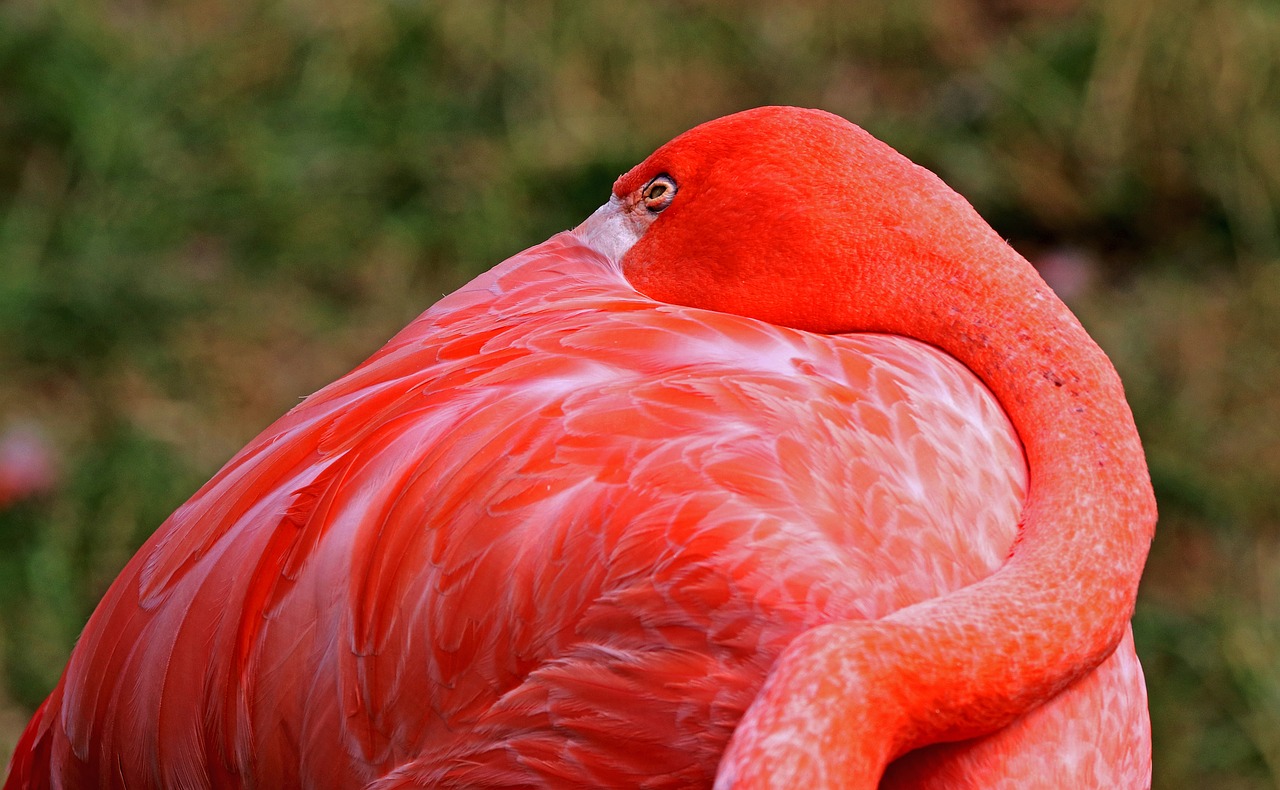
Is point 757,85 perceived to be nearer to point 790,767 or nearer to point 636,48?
point 636,48

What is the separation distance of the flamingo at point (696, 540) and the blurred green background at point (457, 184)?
1.48 metres

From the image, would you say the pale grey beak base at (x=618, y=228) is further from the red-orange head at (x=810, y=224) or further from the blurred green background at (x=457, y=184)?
the blurred green background at (x=457, y=184)

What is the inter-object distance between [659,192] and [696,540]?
65 centimetres

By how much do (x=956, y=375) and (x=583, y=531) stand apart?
53cm

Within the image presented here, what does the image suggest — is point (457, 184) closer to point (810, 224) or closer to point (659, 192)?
point (659, 192)

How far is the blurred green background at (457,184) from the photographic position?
3.23 metres

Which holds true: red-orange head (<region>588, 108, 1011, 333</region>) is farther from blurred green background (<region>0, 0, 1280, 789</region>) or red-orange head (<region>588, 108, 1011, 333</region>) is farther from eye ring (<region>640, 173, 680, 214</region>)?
blurred green background (<region>0, 0, 1280, 789</region>)

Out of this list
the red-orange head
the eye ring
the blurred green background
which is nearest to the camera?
the red-orange head

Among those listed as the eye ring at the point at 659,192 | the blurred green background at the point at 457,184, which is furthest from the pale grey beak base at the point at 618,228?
the blurred green background at the point at 457,184

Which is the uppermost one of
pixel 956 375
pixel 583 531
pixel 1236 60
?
pixel 583 531

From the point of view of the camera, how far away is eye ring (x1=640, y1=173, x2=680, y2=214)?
1897 mm

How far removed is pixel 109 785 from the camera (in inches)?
70.5

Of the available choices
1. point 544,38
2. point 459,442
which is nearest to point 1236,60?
point 544,38

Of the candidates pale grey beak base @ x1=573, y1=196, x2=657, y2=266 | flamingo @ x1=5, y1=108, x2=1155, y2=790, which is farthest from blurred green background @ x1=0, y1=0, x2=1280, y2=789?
pale grey beak base @ x1=573, y1=196, x2=657, y2=266
